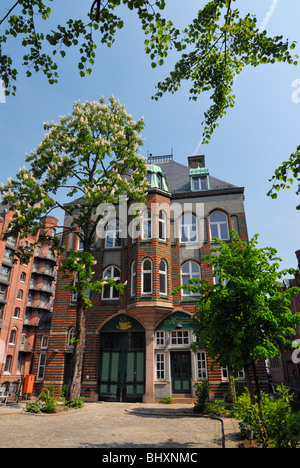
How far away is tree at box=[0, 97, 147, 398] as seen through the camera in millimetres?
15047

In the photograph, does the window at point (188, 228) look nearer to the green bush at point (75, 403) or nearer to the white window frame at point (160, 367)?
the white window frame at point (160, 367)

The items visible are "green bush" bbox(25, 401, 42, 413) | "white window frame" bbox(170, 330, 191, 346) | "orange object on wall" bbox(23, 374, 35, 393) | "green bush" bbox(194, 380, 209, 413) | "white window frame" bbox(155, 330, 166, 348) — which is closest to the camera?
"green bush" bbox(25, 401, 42, 413)

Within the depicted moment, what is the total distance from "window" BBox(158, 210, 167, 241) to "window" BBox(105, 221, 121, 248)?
3.04m

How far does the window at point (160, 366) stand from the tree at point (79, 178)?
507 centimetres

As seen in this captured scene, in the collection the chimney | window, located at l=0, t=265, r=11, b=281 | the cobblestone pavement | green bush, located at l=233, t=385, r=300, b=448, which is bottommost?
the cobblestone pavement

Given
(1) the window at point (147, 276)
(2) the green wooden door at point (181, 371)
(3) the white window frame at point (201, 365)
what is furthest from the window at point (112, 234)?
(3) the white window frame at point (201, 365)

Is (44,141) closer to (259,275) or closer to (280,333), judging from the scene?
(259,275)

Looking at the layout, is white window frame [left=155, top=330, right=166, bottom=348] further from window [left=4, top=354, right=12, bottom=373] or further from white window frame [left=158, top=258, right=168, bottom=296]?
window [left=4, top=354, right=12, bottom=373]

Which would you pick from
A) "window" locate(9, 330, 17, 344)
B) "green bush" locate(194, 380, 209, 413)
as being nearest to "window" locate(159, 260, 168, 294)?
"green bush" locate(194, 380, 209, 413)

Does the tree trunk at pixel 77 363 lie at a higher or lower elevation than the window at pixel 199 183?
lower

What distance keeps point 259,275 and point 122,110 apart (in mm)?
13584

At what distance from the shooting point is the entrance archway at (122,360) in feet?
61.9

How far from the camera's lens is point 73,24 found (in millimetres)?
5832

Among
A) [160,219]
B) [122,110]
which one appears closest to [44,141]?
[122,110]
